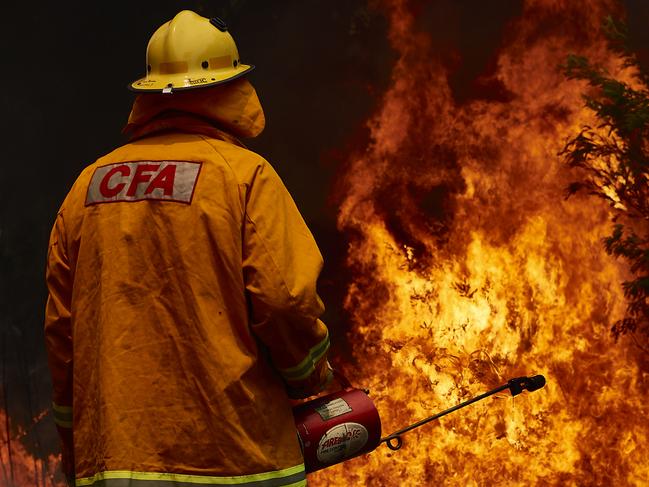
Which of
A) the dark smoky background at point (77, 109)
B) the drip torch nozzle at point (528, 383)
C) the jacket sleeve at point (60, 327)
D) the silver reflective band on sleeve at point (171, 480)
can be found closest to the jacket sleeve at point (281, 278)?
the silver reflective band on sleeve at point (171, 480)

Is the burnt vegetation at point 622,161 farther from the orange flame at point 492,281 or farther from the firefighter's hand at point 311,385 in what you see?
the firefighter's hand at point 311,385

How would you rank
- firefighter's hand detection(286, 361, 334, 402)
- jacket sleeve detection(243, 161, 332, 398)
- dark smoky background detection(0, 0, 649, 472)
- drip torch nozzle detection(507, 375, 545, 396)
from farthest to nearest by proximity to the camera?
dark smoky background detection(0, 0, 649, 472) < drip torch nozzle detection(507, 375, 545, 396) < firefighter's hand detection(286, 361, 334, 402) < jacket sleeve detection(243, 161, 332, 398)

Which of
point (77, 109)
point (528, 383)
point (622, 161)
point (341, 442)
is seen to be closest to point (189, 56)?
point (341, 442)

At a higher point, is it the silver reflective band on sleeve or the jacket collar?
the jacket collar

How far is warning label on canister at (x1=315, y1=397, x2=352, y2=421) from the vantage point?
10.8 feet

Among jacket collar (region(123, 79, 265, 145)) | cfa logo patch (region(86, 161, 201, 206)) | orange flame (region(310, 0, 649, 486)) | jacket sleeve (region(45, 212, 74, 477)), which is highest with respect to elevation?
jacket collar (region(123, 79, 265, 145))

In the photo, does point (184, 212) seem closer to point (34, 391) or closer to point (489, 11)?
point (489, 11)

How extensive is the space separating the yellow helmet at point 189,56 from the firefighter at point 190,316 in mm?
32

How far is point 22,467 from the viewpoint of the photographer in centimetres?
786

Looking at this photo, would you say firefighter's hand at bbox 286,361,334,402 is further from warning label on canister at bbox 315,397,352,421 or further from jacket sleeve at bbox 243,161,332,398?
warning label on canister at bbox 315,397,352,421

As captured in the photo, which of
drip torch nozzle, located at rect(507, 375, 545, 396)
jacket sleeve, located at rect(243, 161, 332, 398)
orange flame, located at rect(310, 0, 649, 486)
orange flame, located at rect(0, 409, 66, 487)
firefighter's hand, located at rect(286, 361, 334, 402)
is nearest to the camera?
jacket sleeve, located at rect(243, 161, 332, 398)

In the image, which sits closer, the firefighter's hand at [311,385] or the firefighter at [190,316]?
the firefighter at [190,316]

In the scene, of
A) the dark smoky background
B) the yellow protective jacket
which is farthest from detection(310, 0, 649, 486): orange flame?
the yellow protective jacket

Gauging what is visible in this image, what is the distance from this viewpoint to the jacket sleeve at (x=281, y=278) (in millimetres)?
2898
